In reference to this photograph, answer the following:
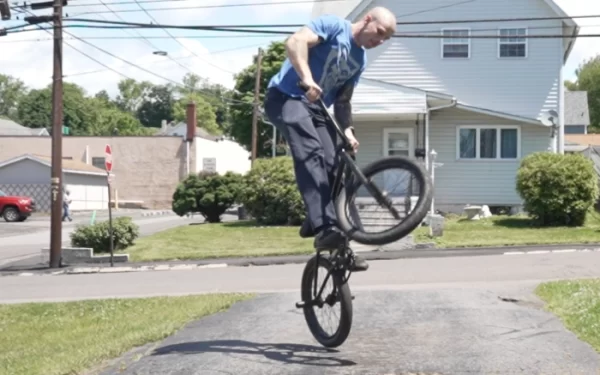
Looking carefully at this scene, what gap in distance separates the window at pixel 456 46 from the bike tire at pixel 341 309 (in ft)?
80.6

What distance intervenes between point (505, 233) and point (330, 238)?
1750cm

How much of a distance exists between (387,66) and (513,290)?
2082 centimetres

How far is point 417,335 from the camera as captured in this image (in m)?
7.32

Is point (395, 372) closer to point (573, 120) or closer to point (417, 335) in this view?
point (417, 335)

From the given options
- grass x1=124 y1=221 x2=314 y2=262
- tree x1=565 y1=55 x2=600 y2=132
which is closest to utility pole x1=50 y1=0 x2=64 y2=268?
grass x1=124 y1=221 x2=314 y2=262

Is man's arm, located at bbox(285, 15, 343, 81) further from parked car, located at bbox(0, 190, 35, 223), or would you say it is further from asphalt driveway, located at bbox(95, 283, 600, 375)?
parked car, located at bbox(0, 190, 35, 223)

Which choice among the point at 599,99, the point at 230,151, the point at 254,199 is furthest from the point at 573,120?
the point at 254,199

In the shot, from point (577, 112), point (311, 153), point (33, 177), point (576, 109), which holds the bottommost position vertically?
point (311, 153)

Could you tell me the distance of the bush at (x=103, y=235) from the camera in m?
22.5

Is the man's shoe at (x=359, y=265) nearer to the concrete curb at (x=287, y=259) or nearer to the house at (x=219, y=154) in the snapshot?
the concrete curb at (x=287, y=259)

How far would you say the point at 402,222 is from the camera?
641 cm

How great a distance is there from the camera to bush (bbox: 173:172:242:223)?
3219 cm

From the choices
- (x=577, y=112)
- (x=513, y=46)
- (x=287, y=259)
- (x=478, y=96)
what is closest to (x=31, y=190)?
(x=478, y=96)

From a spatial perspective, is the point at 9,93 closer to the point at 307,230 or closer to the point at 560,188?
the point at 560,188
